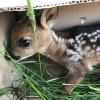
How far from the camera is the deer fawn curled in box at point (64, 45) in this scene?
212 cm

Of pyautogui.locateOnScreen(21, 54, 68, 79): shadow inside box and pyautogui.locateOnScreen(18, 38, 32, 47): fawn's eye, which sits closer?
pyautogui.locateOnScreen(18, 38, 32, 47): fawn's eye

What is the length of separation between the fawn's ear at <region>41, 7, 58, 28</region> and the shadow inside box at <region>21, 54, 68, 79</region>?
0.77 ft

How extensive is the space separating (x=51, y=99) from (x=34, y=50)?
0.26 m

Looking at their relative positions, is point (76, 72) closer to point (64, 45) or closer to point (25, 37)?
point (64, 45)

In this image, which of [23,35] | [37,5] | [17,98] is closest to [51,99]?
[17,98]

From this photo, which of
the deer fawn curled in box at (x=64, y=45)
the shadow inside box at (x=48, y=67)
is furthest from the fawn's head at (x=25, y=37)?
the shadow inside box at (x=48, y=67)

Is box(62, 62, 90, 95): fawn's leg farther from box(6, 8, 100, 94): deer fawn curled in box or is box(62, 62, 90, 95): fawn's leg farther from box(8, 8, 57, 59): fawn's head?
box(8, 8, 57, 59): fawn's head

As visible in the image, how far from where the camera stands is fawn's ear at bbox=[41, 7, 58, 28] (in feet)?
6.71

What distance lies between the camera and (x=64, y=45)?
2242 millimetres

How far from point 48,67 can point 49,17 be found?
1.22 ft

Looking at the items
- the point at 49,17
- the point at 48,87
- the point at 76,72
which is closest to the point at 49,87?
the point at 48,87

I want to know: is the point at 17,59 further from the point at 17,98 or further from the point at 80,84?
the point at 80,84

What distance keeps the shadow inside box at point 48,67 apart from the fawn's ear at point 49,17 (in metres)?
0.23

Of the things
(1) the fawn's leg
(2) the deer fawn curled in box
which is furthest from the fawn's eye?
(1) the fawn's leg
